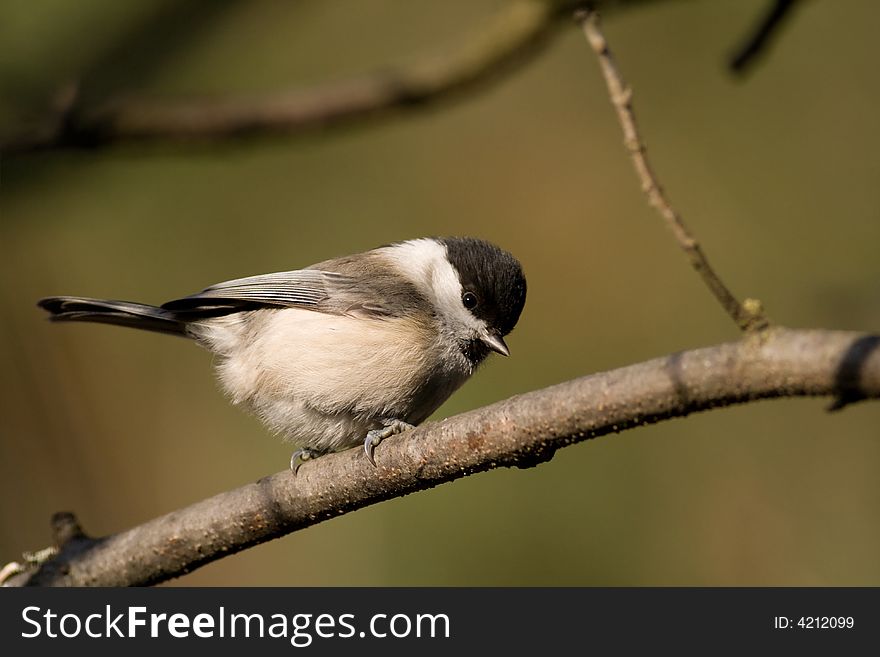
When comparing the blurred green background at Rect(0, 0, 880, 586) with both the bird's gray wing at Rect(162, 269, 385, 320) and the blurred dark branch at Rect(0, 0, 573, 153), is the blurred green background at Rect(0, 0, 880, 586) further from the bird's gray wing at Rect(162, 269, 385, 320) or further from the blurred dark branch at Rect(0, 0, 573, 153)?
the bird's gray wing at Rect(162, 269, 385, 320)

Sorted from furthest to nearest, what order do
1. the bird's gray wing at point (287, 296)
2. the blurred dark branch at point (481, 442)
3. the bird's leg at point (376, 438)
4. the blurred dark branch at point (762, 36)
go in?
1. the bird's gray wing at point (287, 296)
2. the blurred dark branch at point (762, 36)
3. the bird's leg at point (376, 438)
4. the blurred dark branch at point (481, 442)

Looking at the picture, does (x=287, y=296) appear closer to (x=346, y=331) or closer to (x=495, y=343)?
(x=346, y=331)

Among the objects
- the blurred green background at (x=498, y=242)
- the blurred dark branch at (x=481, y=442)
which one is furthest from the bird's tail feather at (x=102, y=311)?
the blurred dark branch at (x=481, y=442)

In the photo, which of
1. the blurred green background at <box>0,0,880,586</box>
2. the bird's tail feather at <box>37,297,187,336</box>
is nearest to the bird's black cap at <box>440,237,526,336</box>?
the blurred green background at <box>0,0,880,586</box>

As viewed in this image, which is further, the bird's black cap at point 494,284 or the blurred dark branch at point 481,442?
the bird's black cap at point 494,284

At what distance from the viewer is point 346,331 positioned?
11.0 ft

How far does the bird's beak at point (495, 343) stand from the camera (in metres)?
3.38

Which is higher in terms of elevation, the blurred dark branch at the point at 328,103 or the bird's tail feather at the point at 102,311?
the blurred dark branch at the point at 328,103

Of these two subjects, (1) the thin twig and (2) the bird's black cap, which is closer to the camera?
(1) the thin twig

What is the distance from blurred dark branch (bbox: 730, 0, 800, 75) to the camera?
2.98 meters

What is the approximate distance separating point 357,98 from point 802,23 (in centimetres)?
299

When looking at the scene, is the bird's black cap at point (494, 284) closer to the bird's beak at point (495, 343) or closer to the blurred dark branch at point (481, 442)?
the bird's beak at point (495, 343)

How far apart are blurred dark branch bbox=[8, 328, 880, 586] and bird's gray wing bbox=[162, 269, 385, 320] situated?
989 millimetres

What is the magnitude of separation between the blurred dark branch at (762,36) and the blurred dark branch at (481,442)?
169 centimetres
